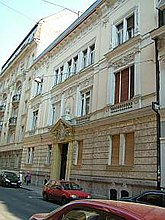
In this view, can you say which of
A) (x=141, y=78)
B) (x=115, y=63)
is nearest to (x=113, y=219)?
(x=141, y=78)

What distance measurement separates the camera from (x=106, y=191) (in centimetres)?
1666

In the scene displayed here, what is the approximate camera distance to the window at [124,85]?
54.8 feet

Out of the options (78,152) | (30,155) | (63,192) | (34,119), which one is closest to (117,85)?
(78,152)

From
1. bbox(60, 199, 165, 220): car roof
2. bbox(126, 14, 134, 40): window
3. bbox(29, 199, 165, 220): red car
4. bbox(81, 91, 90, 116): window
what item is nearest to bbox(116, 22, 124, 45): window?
bbox(126, 14, 134, 40): window

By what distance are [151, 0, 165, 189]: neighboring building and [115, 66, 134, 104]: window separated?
2.44 m

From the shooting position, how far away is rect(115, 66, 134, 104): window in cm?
1670

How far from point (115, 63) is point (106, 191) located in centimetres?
776

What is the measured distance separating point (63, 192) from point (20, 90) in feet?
87.2

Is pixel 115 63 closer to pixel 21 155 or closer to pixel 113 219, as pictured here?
pixel 113 219

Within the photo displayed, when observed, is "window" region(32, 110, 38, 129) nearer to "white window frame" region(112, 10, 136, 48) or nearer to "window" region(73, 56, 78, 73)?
"window" region(73, 56, 78, 73)

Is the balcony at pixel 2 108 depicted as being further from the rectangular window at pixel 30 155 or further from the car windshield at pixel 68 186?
the car windshield at pixel 68 186

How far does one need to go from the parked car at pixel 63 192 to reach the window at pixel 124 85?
572 cm

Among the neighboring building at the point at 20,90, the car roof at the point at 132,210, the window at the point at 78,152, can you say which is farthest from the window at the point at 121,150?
the neighboring building at the point at 20,90

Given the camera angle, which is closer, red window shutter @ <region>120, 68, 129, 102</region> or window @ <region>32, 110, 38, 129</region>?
red window shutter @ <region>120, 68, 129, 102</region>
